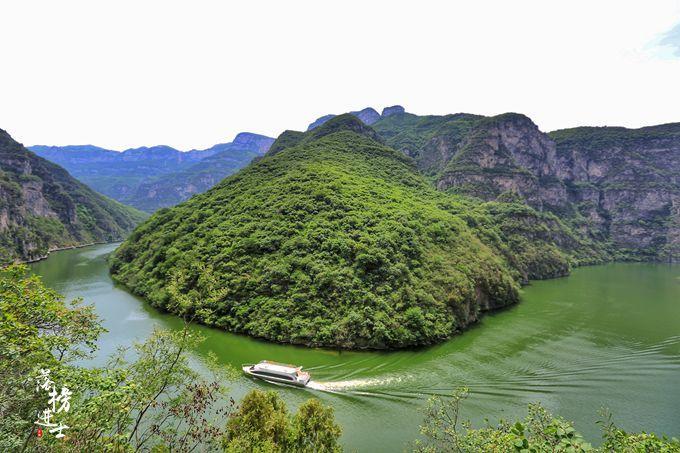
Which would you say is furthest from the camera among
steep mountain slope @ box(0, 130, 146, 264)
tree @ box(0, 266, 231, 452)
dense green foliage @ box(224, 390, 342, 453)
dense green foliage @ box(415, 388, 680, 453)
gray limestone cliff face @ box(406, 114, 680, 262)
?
gray limestone cliff face @ box(406, 114, 680, 262)

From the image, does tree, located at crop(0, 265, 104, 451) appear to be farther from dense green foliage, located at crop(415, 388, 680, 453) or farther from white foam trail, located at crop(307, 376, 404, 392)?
white foam trail, located at crop(307, 376, 404, 392)

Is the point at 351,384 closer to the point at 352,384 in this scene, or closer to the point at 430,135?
the point at 352,384

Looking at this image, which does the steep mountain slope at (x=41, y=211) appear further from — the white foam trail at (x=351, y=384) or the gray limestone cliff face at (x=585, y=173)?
the gray limestone cliff face at (x=585, y=173)

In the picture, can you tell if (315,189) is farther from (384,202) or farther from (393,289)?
(393,289)

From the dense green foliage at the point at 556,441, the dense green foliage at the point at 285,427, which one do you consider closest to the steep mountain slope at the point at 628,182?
the dense green foliage at the point at 556,441

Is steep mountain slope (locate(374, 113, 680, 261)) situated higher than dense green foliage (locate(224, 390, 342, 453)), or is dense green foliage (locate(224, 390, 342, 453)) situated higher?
steep mountain slope (locate(374, 113, 680, 261))

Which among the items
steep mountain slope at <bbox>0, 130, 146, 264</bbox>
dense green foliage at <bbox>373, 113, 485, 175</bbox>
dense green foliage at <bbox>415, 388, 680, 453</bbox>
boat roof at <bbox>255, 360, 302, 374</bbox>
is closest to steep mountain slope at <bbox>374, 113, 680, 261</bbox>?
dense green foliage at <bbox>373, 113, 485, 175</bbox>

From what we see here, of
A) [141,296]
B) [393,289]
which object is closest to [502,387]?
[393,289]
